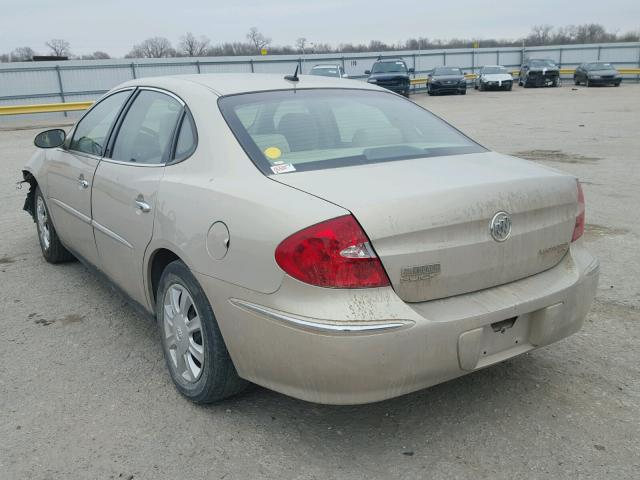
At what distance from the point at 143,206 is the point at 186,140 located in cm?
40

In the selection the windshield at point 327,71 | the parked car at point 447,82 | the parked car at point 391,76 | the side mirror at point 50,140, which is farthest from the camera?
the parked car at point 447,82

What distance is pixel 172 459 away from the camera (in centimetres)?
258

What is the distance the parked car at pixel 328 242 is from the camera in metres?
2.30

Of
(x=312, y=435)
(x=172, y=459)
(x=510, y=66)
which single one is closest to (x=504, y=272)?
(x=312, y=435)

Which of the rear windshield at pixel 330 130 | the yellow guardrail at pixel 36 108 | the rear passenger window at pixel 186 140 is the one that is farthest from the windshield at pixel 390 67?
Answer: the rear passenger window at pixel 186 140

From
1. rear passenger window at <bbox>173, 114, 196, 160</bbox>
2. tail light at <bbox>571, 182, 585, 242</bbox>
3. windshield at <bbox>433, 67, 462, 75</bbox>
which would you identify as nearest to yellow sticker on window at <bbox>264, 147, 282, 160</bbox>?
rear passenger window at <bbox>173, 114, 196, 160</bbox>

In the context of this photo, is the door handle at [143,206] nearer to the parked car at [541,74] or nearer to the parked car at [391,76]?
the parked car at [391,76]

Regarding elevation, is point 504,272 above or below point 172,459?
above

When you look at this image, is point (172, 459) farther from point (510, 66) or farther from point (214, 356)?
point (510, 66)

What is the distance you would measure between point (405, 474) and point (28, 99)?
2709cm

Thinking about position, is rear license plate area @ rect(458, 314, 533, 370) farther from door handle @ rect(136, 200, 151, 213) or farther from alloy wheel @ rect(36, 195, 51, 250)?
alloy wheel @ rect(36, 195, 51, 250)

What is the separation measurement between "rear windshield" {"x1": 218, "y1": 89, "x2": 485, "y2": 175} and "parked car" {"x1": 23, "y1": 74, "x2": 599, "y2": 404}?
0.01 meters

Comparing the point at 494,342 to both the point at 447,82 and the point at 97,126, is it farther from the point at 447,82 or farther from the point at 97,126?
the point at 447,82

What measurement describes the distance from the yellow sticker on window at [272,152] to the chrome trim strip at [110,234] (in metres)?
1.01
